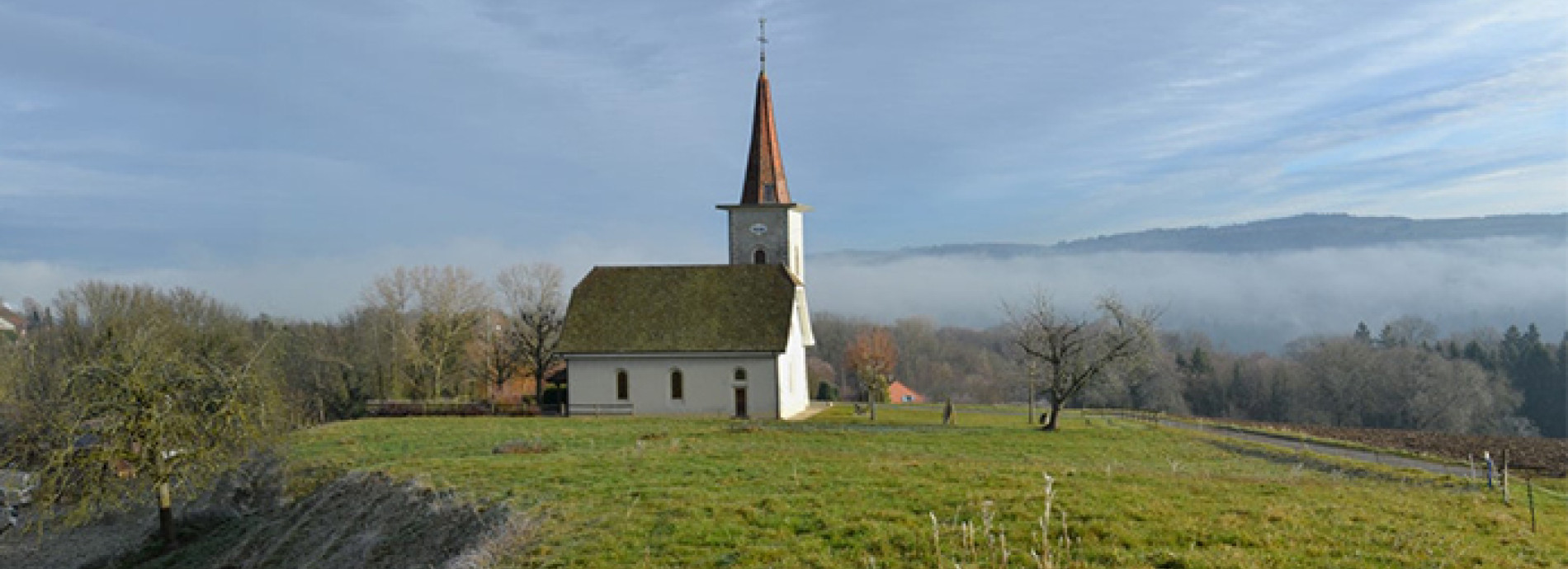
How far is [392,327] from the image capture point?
64375mm

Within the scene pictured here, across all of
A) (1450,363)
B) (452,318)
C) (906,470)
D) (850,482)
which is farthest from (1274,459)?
(1450,363)

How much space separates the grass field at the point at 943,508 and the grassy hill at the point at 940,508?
5 cm

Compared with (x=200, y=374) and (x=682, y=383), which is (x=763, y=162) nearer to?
(x=682, y=383)

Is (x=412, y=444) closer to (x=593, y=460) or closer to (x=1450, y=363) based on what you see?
(x=593, y=460)

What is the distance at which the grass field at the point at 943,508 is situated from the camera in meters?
12.2

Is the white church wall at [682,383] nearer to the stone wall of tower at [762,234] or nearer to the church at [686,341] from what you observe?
the church at [686,341]

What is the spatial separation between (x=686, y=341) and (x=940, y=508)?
1213 inches

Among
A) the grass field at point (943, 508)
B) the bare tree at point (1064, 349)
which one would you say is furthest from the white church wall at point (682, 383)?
the grass field at point (943, 508)

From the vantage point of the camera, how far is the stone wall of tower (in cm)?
5069

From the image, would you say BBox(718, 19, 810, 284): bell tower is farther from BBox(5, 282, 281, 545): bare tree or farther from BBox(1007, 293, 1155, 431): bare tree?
BBox(5, 282, 281, 545): bare tree

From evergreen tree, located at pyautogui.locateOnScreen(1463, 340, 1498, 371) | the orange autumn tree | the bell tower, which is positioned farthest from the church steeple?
evergreen tree, located at pyautogui.locateOnScreen(1463, 340, 1498, 371)

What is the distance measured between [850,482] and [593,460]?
6.97 m

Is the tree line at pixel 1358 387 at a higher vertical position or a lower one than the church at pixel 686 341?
lower

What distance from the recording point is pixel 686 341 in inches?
1756
